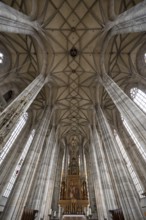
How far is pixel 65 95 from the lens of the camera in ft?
65.5

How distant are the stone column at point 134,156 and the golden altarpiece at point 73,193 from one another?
293 inches

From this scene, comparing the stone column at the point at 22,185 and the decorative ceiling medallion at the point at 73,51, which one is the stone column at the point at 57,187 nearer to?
the stone column at the point at 22,185

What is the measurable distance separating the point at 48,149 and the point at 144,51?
1625 centimetres

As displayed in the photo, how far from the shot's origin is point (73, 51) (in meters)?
15.4

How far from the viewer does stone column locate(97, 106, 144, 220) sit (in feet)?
Result: 27.9

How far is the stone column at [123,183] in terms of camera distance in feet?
27.9

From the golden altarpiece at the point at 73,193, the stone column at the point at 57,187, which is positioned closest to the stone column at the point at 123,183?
the golden altarpiece at the point at 73,193

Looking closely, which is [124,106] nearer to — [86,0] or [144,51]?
[144,51]

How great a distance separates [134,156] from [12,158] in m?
14.0

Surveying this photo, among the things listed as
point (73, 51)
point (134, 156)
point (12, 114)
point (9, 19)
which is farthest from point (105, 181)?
point (9, 19)

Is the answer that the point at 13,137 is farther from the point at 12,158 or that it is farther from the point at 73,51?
the point at 73,51

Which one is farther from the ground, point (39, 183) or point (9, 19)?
point (9, 19)

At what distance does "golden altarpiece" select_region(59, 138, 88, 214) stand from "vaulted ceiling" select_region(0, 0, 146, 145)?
9909 millimetres

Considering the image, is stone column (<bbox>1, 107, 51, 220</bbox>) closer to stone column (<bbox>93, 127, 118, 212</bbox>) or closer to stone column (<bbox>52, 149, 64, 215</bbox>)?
stone column (<bbox>93, 127, 118, 212</bbox>)
